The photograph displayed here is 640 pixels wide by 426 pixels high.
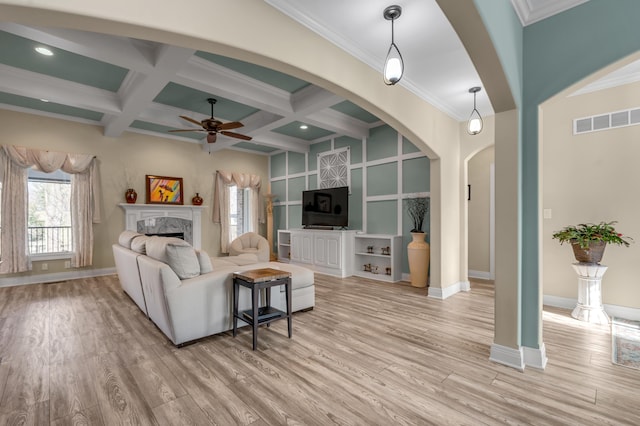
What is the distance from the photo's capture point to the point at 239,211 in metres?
8.05

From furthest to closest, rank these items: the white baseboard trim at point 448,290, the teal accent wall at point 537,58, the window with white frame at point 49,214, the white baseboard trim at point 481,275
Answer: the white baseboard trim at point 481,275 → the window with white frame at point 49,214 → the white baseboard trim at point 448,290 → the teal accent wall at point 537,58

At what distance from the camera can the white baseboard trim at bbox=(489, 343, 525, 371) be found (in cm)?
239

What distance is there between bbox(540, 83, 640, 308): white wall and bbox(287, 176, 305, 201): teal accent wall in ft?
16.3

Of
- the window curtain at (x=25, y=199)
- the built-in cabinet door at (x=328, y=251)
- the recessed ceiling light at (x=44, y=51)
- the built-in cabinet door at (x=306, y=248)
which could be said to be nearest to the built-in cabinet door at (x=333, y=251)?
the built-in cabinet door at (x=328, y=251)

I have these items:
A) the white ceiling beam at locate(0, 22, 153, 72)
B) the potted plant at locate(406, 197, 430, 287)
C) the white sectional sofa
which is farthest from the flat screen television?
the white ceiling beam at locate(0, 22, 153, 72)

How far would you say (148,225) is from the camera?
249 inches

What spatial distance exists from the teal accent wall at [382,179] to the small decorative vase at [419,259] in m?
1.08

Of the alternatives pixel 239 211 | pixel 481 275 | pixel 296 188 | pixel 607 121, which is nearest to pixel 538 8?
pixel 607 121

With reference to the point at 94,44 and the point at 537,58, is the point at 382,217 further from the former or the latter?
the point at 94,44

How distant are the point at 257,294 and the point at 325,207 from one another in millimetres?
3930

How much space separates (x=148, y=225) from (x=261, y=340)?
15.5ft

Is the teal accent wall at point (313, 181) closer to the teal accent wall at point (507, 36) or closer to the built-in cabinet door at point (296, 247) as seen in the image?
the built-in cabinet door at point (296, 247)

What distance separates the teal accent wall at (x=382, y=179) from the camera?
5633mm

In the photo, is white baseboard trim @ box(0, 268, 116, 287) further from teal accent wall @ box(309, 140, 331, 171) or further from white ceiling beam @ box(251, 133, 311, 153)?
teal accent wall @ box(309, 140, 331, 171)
